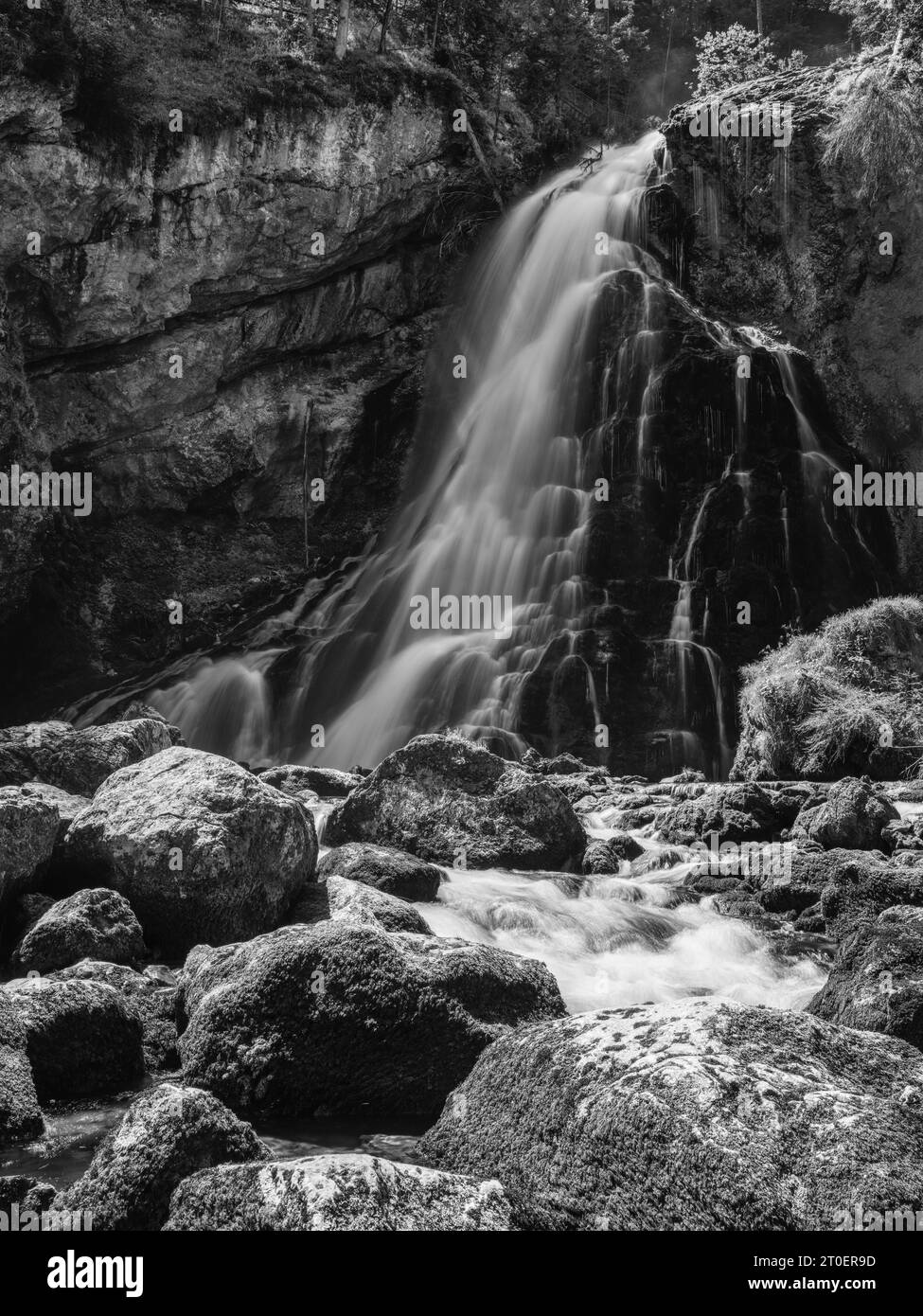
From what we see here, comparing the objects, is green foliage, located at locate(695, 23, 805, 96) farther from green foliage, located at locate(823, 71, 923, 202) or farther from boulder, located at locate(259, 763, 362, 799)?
boulder, located at locate(259, 763, 362, 799)

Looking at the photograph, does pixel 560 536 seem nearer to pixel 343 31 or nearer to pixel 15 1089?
pixel 343 31

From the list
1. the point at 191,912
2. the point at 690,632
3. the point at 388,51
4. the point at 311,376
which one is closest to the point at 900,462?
the point at 690,632

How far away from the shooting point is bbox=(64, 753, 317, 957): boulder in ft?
27.4

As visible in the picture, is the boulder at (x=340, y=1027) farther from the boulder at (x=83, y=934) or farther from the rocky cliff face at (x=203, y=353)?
the rocky cliff face at (x=203, y=353)

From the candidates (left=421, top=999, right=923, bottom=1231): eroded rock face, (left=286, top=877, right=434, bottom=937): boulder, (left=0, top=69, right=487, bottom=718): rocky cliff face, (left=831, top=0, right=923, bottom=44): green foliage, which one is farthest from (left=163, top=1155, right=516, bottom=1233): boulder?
(left=831, top=0, right=923, bottom=44): green foliage

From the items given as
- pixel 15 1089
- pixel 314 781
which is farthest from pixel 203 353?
pixel 15 1089

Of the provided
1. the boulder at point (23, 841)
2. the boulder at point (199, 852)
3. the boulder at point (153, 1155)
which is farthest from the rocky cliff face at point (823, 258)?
the boulder at point (153, 1155)

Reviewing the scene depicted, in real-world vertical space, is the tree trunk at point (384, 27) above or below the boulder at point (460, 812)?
above

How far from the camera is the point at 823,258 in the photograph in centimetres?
2848

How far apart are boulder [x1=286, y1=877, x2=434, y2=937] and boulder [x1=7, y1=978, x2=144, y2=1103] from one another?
149 centimetres

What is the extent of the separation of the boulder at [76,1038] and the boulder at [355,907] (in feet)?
4.90

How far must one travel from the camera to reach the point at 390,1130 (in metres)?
5.40

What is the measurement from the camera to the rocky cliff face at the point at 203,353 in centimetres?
2295
